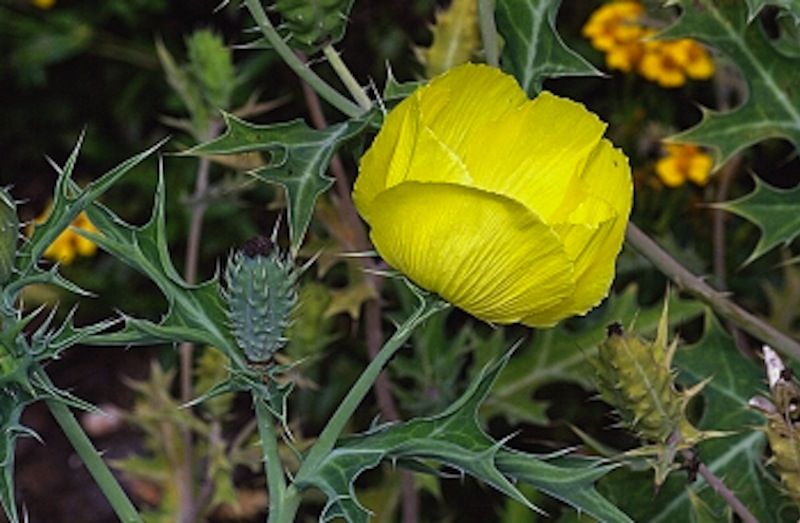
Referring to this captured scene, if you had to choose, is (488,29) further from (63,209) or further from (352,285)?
(352,285)

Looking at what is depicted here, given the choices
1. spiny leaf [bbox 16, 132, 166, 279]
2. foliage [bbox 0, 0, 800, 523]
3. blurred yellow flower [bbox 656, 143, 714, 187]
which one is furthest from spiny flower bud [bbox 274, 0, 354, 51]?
blurred yellow flower [bbox 656, 143, 714, 187]

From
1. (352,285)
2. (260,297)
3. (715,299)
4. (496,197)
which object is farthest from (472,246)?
(352,285)

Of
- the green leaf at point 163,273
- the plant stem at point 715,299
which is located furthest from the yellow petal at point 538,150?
the plant stem at point 715,299

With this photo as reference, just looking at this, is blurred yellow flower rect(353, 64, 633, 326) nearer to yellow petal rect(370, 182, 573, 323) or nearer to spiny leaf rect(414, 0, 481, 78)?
yellow petal rect(370, 182, 573, 323)

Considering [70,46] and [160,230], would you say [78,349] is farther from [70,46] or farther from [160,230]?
[160,230]

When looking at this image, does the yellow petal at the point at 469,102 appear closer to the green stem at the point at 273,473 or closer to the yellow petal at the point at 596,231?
the yellow petal at the point at 596,231

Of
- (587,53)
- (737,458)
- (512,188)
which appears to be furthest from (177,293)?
(587,53)
